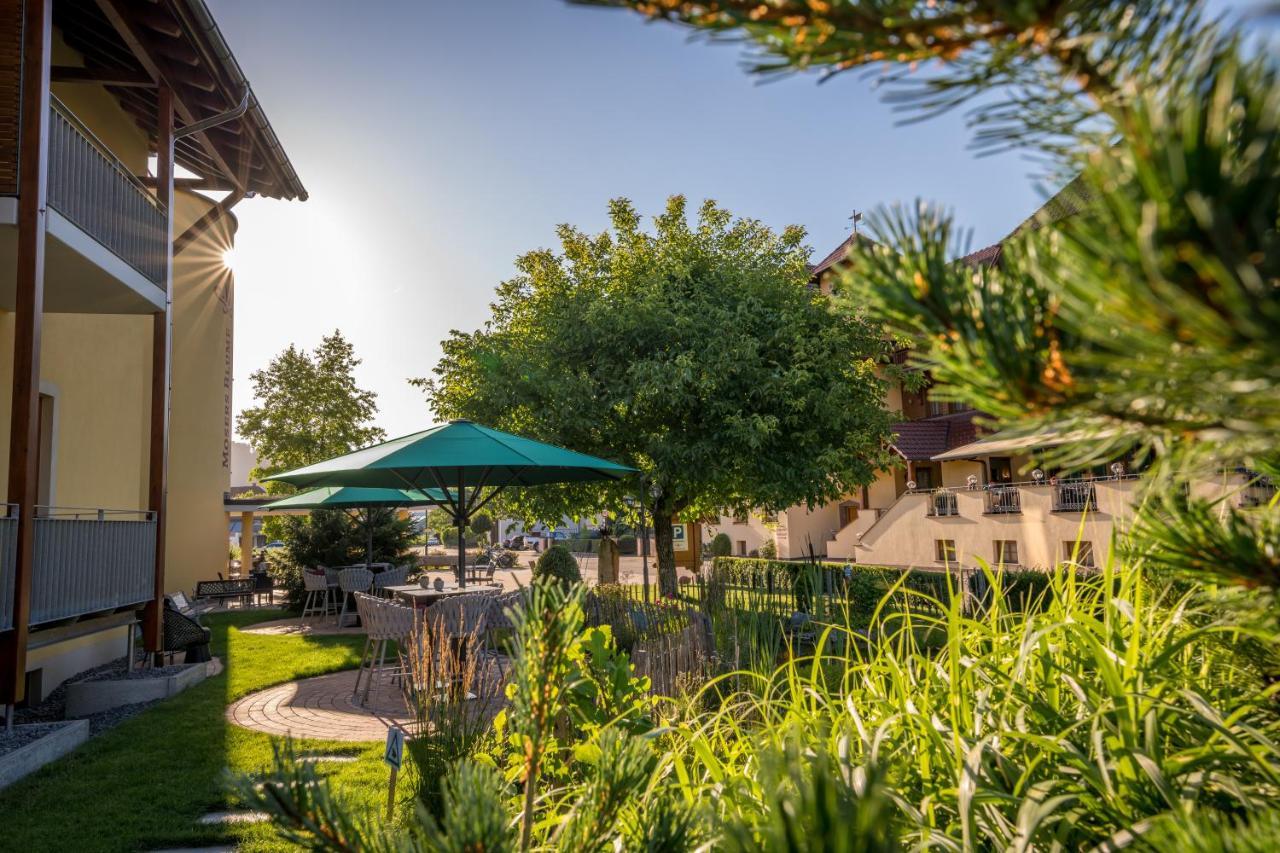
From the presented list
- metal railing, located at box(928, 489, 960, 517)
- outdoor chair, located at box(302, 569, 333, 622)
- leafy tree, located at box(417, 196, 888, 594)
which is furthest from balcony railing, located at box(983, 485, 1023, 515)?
outdoor chair, located at box(302, 569, 333, 622)

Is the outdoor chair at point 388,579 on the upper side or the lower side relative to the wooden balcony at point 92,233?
lower

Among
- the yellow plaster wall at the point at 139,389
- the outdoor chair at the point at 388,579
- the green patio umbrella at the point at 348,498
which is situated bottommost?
the outdoor chair at the point at 388,579

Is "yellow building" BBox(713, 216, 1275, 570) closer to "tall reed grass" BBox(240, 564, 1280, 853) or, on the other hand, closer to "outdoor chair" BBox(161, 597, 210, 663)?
"outdoor chair" BBox(161, 597, 210, 663)

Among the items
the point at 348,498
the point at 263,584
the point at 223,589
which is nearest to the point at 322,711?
the point at 348,498

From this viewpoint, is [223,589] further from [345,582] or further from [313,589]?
[345,582]

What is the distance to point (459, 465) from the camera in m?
8.09

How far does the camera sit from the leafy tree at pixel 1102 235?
2.01 feet

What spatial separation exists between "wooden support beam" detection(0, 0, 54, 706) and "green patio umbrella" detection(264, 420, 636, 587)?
2.60m

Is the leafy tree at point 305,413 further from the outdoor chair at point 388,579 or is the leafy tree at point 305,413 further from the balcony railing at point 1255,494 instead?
the balcony railing at point 1255,494

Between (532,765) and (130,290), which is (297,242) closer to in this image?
(130,290)

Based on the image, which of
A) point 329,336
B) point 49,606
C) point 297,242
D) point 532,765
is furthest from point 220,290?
point 532,765

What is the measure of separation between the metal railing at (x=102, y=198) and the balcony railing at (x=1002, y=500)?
17.5 metres

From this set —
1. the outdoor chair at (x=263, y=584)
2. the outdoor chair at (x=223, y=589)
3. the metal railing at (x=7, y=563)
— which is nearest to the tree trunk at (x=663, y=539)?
the outdoor chair at (x=263, y=584)

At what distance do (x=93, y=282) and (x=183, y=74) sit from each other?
A: 3.34m
